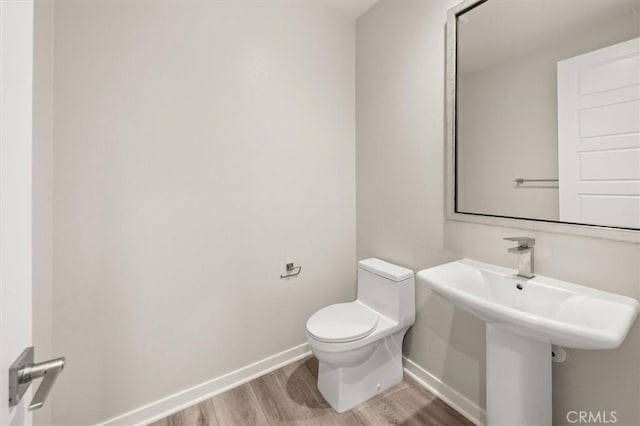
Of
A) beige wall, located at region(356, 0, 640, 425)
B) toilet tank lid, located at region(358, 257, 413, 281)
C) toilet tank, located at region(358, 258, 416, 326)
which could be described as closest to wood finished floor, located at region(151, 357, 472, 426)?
beige wall, located at region(356, 0, 640, 425)

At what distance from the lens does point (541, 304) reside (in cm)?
116

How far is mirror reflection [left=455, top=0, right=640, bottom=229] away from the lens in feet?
3.42

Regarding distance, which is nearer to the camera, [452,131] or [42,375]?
[42,375]

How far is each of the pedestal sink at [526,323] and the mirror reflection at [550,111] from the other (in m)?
0.30

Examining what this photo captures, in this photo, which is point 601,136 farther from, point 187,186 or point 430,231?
point 187,186

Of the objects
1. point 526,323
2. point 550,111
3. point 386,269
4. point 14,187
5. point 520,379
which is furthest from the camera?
point 386,269

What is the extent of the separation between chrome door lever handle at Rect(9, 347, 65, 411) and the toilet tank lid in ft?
5.07

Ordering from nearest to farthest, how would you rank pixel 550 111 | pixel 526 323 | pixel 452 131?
pixel 526 323 → pixel 550 111 → pixel 452 131

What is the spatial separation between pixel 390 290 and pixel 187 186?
1.35 meters

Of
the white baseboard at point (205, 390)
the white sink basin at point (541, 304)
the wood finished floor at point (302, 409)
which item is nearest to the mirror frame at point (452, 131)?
the white sink basin at point (541, 304)

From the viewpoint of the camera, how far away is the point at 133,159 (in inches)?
57.8

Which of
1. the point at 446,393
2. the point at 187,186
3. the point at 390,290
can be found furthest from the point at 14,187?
the point at 446,393

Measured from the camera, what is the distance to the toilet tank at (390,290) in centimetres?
173

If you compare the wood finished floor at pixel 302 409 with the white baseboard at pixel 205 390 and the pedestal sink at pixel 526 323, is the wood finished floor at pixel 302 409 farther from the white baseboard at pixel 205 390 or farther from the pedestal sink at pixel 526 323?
the pedestal sink at pixel 526 323
